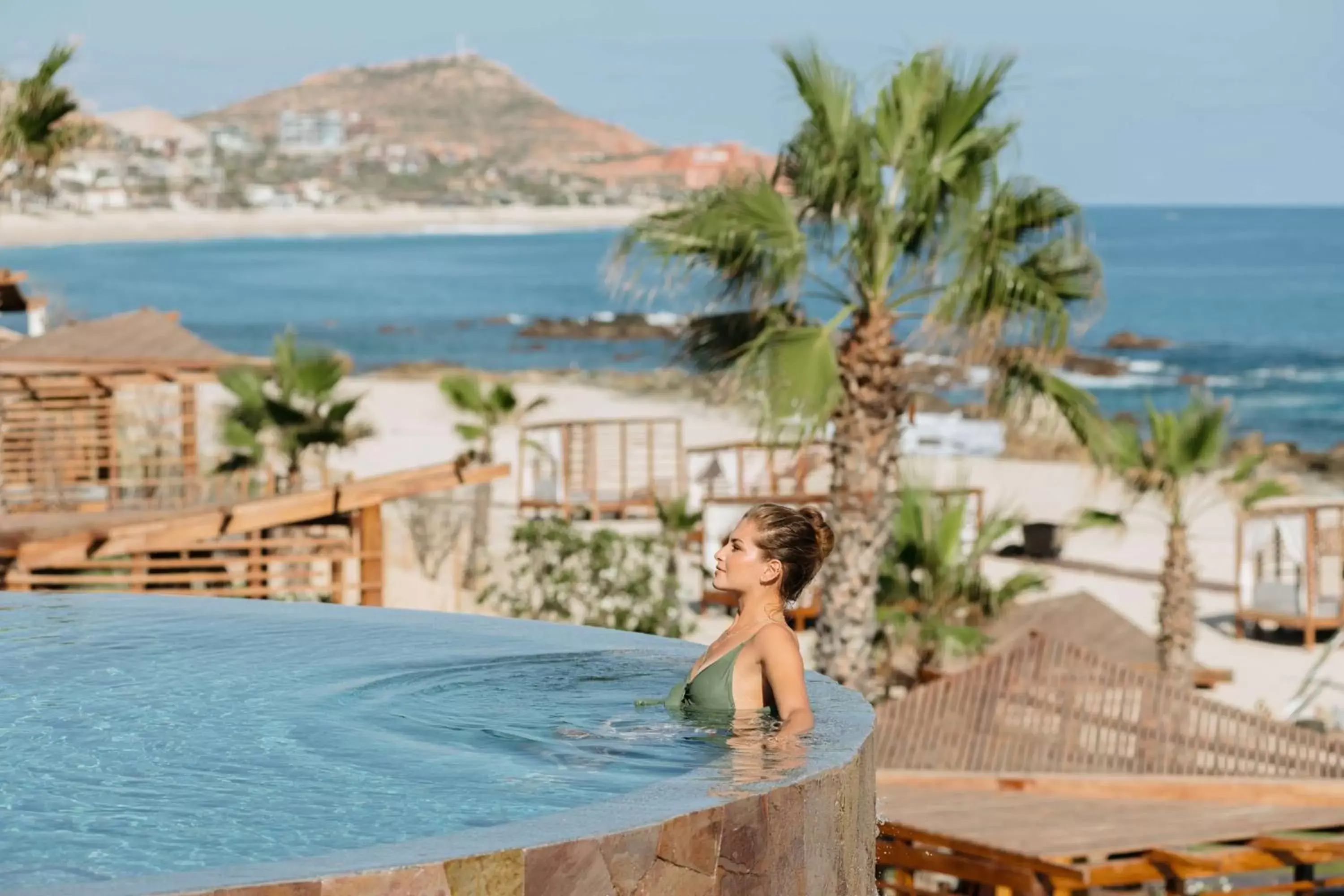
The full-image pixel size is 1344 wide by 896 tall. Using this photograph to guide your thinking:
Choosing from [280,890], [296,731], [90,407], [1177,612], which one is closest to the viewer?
[280,890]

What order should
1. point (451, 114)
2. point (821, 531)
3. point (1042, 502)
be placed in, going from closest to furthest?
point (821, 531)
point (1042, 502)
point (451, 114)

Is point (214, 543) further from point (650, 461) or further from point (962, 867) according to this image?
point (650, 461)

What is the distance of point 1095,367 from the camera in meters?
65.1

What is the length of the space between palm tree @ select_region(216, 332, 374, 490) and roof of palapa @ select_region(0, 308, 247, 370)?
97cm

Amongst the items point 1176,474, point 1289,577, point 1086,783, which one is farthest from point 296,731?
point 1289,577

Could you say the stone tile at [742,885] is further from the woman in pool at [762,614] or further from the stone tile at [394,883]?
the woman in pool at [762,614]

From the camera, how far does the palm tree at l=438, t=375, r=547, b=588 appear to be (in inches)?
848

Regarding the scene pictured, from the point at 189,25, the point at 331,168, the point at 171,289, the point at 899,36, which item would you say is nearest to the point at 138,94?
the point at 189,25

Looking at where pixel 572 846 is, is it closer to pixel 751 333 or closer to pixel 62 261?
pixel 751 333

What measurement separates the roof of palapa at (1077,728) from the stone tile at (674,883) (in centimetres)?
519

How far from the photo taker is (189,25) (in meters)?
143

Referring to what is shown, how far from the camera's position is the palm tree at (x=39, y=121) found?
1525 cm

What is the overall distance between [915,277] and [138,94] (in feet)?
475

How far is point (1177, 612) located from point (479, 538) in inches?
372
